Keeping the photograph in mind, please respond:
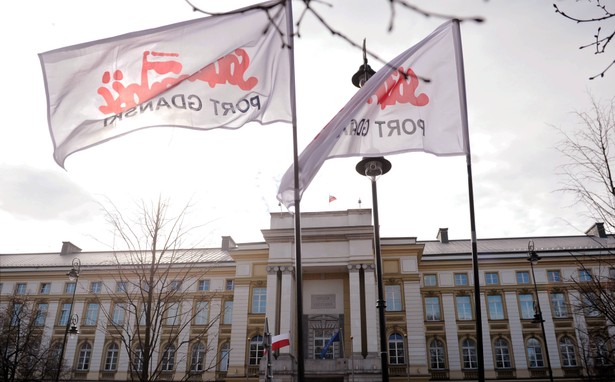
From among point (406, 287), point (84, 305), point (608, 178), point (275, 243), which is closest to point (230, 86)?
point (608, 178)

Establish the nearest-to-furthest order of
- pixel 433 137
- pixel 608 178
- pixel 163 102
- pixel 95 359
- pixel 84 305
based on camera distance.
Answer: pixel 163 102 → pixel 433 137 → pixel 608 178 → pixel 95 359 → pixel 84 305

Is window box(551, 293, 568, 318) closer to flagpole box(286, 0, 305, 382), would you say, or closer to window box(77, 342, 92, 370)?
window box(77, 342, 92, 370)

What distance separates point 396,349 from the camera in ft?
143

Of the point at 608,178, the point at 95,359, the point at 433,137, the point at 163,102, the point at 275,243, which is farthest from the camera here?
the point at 95,359

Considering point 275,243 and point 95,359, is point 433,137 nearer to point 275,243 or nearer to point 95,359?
point 275,243

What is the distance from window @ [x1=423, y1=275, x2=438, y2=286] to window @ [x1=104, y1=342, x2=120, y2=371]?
29.4 meters

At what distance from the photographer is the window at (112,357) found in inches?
1895

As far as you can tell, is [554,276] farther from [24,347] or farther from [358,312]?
[24,347]

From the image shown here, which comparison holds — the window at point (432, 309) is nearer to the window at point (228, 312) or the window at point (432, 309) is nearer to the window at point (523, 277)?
the window at point (523, 277)

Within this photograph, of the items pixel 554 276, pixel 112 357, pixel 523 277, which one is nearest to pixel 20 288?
pixel 112 357

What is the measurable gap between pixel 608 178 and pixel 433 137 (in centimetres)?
826

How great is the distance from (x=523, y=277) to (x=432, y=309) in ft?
29.6

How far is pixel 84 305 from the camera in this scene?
5181 cm

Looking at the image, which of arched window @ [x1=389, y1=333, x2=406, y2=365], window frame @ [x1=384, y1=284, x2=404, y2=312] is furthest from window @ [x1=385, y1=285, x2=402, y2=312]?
arched window @ [x1=389, y1=333, x2=406, y2=365]
